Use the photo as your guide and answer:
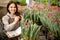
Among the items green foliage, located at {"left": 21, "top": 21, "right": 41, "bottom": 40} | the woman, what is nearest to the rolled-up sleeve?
the woman

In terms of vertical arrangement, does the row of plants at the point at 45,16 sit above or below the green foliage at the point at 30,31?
above

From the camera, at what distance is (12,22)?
1714 mm

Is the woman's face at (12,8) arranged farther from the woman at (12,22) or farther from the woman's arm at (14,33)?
the woman's arm at (14,33)

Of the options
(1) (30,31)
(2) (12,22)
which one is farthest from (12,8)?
(1) (30,31)

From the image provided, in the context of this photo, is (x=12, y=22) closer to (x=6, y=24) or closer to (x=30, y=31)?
(x=6, y=24)

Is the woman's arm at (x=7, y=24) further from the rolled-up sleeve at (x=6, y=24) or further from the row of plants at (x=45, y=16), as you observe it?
the row of plants at (x=45, y=16)

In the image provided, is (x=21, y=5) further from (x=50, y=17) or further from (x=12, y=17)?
(x=50, y=17)

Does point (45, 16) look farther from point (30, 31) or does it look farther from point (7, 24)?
point (7, 24)

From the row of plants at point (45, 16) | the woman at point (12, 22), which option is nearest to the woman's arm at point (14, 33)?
the woman at point (12, 22)

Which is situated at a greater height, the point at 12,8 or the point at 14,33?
the point at 12,8

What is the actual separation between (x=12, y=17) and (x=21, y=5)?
0.13 meters

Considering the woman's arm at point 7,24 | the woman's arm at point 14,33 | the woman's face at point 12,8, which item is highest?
the woman's face at point 12,8

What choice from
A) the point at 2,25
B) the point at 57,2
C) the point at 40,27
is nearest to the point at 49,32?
the point at 40,27

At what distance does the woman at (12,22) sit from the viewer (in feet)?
5.57
